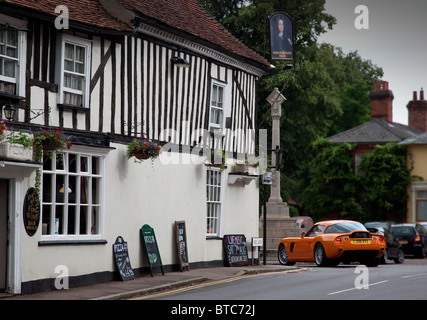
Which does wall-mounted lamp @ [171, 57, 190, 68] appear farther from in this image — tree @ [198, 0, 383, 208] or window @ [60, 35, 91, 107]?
tree @ [198, 0, 383, 208]

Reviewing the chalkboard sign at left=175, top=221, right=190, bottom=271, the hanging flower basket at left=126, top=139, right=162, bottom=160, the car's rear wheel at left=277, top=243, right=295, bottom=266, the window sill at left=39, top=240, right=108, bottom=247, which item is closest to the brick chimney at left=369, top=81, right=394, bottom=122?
the car's rear wheel at left=277, top=243, right=295, bottom=266

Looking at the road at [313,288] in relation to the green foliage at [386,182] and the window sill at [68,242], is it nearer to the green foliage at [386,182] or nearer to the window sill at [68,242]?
the window sill at [68,242]

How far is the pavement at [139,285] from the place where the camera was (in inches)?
592

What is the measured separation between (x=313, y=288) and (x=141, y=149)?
5.15 meters

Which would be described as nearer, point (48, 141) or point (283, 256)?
point (48, 141)

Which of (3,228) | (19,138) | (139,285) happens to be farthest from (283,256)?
(19,138)

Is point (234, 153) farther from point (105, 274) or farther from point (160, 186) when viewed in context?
point (105, 274)

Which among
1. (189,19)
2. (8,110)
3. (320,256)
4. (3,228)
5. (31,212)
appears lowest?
(320,256)

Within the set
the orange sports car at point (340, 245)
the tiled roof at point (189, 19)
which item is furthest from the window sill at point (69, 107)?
the orange sports car at point (340, 245)

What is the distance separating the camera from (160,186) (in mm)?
20438

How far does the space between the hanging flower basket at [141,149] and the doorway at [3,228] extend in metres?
3.74

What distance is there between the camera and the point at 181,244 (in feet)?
69.5

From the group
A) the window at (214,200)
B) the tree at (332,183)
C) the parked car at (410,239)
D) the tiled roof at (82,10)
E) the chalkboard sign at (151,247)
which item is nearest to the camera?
the tiled roof at (82,10)

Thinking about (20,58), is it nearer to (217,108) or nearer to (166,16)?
(166,16)
